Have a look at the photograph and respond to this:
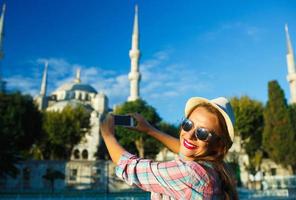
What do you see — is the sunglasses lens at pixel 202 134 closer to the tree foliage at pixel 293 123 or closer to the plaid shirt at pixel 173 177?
the plaid shirt at pixel 173 177

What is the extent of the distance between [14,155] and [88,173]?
930 centimetres

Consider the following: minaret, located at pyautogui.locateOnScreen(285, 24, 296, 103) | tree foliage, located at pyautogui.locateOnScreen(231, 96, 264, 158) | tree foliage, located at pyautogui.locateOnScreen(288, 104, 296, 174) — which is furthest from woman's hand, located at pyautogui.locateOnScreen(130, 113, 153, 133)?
minaret, located at pyautogui.locateOnScreen(285, 24, 296, 103)

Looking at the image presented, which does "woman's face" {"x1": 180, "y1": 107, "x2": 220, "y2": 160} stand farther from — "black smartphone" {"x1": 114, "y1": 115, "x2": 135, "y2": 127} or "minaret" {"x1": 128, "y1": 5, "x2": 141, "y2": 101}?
"minaret" {"x1": 128, "y1": 5, "x2": 141, "y2": 101}

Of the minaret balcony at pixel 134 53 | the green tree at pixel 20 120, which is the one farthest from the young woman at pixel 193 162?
the minaret balcony at pixel 134 53

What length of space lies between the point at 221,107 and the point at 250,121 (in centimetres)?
3075

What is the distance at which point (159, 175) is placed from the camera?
144cm

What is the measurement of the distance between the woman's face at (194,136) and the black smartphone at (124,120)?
402 mm

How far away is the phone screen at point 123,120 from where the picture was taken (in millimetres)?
1854

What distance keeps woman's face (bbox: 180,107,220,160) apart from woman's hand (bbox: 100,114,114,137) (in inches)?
15.6

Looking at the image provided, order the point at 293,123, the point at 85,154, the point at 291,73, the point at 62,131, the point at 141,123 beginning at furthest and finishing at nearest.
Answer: the point at 85,154, the point at 291,73, the point at 62,131, the point at 293,123, the point at 141,123

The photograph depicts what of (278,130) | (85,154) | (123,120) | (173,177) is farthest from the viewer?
(85,154)

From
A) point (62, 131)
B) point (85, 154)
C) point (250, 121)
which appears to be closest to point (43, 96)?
point (85, 154)

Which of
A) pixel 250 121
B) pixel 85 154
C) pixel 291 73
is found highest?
pixel 291 73

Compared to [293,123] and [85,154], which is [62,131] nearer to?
[85,154]
